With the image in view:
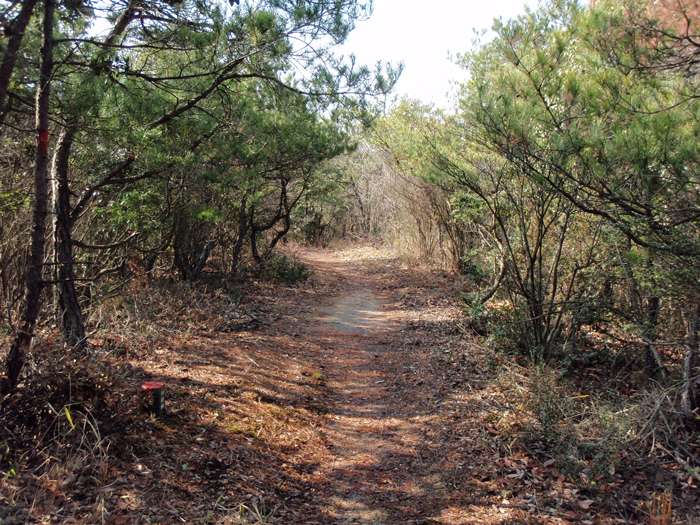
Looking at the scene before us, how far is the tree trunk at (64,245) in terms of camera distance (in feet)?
15.5

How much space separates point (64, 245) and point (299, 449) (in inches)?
121

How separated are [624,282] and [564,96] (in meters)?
2.94

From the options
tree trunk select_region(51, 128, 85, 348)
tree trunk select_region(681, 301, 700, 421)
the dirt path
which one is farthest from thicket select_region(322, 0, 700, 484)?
tree trunk select_region(51, 128, 85, 348)

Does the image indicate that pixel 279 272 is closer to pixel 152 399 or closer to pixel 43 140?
pixel 152 399

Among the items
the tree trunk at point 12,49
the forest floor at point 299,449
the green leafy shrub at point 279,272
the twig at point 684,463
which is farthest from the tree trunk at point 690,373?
the green leafy shrub at point 279,272

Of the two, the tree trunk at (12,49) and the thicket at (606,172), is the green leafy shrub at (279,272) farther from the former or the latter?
the tree trunk at (12,49)

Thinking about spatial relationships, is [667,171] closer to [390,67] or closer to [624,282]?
[624,282]

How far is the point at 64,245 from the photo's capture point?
4773 mm

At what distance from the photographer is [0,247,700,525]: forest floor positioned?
3092mm

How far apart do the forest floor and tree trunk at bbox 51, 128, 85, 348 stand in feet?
2.10

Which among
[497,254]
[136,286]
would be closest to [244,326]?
[136,286]

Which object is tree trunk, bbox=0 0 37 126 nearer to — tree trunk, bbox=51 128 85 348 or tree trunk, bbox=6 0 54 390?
tree trunk, bbox=6 0 54 390

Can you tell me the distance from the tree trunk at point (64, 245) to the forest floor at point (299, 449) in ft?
2.10

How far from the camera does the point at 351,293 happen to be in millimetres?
12266
